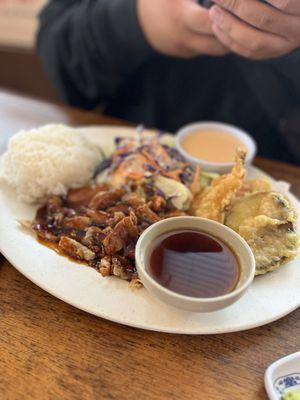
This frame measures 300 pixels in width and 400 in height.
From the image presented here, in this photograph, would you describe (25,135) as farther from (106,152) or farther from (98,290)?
(98,290)

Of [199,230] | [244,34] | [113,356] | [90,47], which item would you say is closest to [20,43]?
[90,47]

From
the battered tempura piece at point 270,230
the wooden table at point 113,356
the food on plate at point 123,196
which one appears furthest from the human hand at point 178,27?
the wooden table at point 113,356

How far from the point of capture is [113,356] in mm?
1237

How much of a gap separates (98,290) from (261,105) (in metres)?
1.47

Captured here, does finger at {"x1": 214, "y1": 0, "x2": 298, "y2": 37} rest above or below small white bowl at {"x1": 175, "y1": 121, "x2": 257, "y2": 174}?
above

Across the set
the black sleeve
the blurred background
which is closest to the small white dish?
the black sleeve

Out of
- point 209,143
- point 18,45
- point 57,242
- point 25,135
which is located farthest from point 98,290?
point 18,45

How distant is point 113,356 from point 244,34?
4.03 feet

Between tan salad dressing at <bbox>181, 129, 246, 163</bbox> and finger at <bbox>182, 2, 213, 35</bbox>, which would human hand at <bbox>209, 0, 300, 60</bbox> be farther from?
tan salad dressing at <bbox>181, 129, 246, 163</bbox>

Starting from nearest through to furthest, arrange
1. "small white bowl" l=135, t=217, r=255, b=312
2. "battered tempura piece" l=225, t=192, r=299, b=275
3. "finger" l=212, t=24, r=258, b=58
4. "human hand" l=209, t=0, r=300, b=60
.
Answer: "small white bowl" l=135, t=217, r=255, b=312 → "battered tempura piece" l=225, t=192, r=299, b=275 → "human hand" l=209, t=0, r=300, b=60 → "finger" l=212, t=24, r=258, b=58

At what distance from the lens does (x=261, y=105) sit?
7.53 feet

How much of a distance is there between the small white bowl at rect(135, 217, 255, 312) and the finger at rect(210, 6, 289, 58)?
29.2 inches

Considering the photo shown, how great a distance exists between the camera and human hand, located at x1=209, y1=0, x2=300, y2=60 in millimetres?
1503

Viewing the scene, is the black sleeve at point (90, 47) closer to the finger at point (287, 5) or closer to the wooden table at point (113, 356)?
the finger at point (287, 5)
